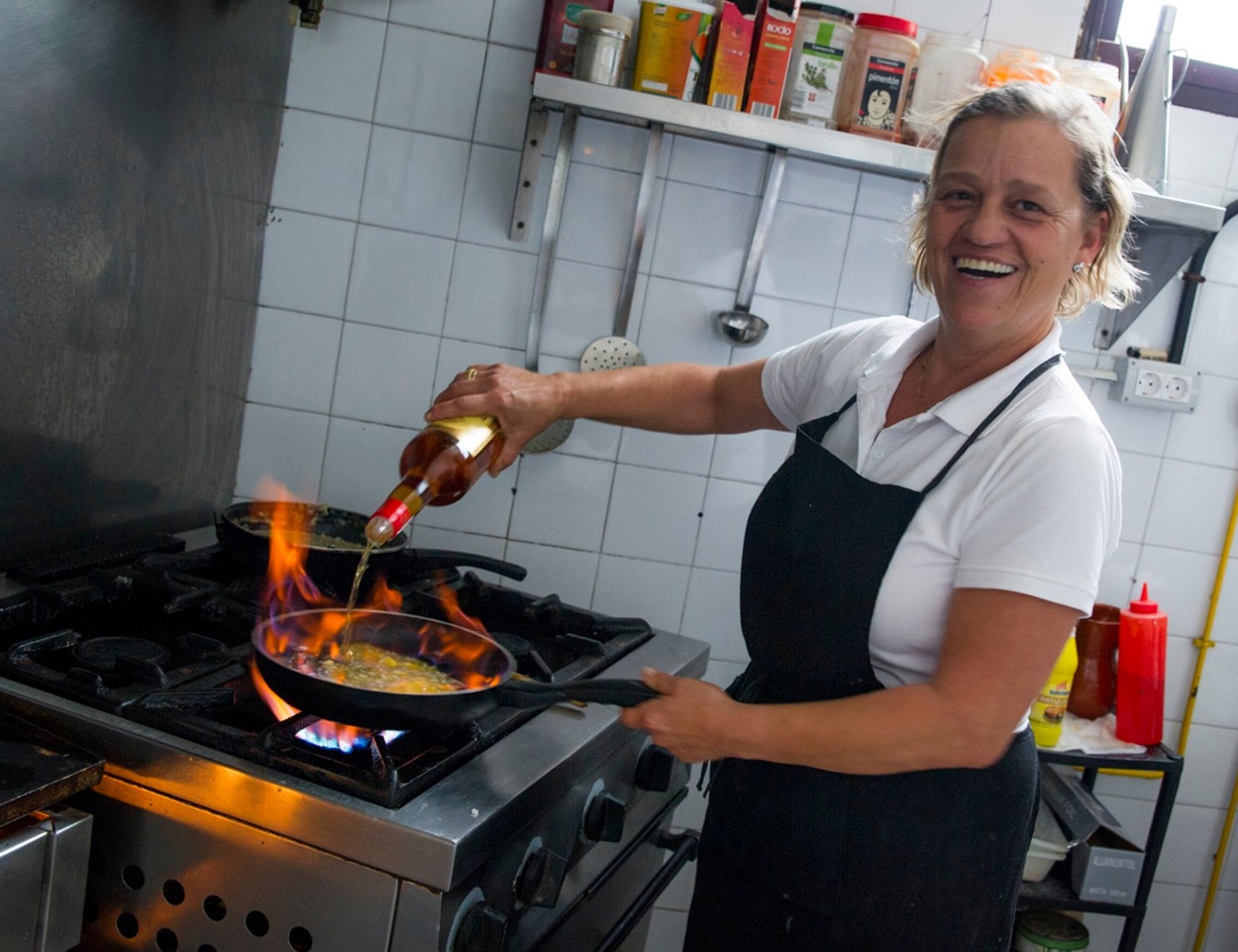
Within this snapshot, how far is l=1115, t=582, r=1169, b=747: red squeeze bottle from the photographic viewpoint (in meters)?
2.08

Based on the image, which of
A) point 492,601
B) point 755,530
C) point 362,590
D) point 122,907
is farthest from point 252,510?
point 755,530

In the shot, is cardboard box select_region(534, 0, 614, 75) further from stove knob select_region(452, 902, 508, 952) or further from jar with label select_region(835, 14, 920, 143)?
stove knob select_region(452, 902, 508, 952)

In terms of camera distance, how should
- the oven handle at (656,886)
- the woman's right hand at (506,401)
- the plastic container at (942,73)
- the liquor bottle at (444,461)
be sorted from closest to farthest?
the liquor bottle at (444,461), the woman's right hand at (506,401), the oven handle at (656,886), the plastic container at (942,73)

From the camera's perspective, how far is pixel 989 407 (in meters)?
1.24

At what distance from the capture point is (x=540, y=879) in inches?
48.6

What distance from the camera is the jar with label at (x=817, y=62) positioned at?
1.90 meters

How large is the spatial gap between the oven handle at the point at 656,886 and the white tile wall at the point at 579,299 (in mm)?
557

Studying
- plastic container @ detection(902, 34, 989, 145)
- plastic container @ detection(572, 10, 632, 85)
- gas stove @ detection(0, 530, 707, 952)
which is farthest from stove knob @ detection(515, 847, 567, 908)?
plastic container @ detection(902, 34, 989, 145)

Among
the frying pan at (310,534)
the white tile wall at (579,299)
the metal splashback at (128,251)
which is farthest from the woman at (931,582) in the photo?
the white tile wall at (579,299)

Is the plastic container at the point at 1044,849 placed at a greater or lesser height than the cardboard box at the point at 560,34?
lesser

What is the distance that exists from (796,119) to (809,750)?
1172 millimetres

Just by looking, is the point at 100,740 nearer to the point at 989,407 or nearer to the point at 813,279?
the point at 989,407

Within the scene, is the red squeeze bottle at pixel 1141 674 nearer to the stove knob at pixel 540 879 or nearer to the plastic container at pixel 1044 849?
the plastic container at pixel 1044 849

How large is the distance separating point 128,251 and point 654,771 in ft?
3.48
